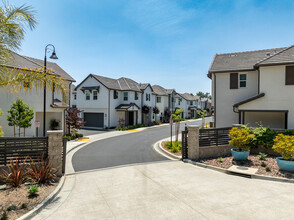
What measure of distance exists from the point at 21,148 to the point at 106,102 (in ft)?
67.9

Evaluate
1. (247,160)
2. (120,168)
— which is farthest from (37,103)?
(247,160)

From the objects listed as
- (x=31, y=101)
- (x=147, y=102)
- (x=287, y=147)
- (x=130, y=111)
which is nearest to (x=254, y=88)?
(x=287, y=147)

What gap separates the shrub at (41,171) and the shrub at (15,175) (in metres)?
0.25

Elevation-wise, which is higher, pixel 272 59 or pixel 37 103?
pixel 272 59

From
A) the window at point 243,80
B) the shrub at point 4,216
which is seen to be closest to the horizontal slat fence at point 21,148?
the shrub at point 4,216

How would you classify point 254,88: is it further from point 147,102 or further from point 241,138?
point 147,102

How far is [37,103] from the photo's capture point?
659 inches

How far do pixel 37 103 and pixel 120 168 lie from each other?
12.2m

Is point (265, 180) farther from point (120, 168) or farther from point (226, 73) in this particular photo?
point (226, 73)

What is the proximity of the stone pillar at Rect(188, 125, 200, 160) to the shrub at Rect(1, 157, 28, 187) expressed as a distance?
26.2 ft

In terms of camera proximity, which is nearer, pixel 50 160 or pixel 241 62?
pixel 50 160

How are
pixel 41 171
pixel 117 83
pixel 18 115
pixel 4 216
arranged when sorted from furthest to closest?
pixel 117 83
pixel 18 115
pixel 41 171
pixel 4 216

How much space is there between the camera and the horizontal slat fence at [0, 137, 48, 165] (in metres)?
7.29

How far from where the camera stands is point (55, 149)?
26.0 ft
